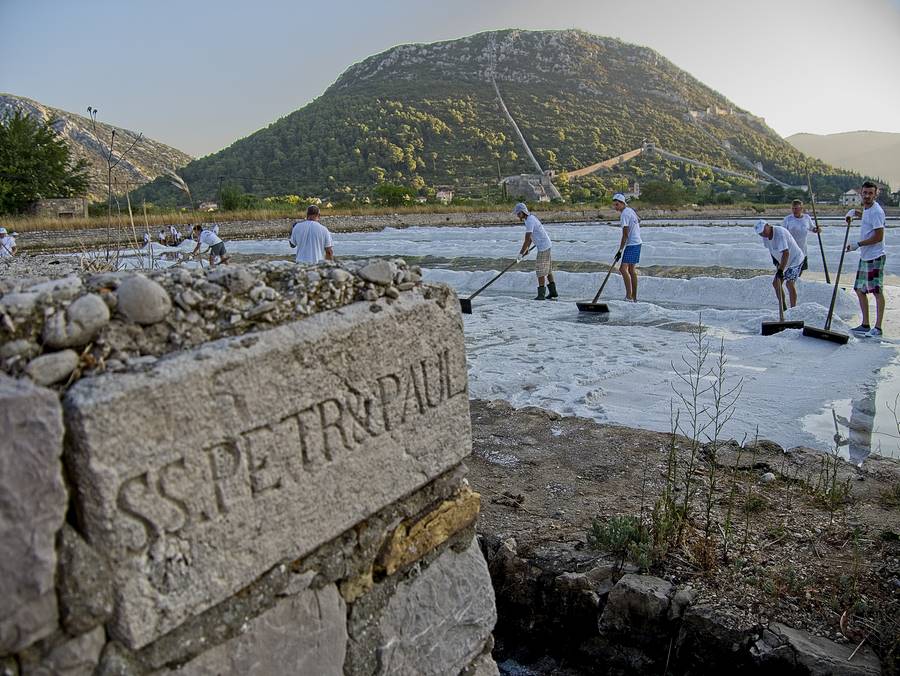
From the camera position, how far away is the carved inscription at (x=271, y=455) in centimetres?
135

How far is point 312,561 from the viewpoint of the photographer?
172 centimetres

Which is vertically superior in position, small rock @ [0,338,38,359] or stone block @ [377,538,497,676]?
small rock @ [0,338,38,359]

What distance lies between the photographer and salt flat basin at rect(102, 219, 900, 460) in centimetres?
586

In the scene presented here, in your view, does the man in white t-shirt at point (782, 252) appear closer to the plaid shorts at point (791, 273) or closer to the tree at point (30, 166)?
the plaid shorts at point (791, 273)

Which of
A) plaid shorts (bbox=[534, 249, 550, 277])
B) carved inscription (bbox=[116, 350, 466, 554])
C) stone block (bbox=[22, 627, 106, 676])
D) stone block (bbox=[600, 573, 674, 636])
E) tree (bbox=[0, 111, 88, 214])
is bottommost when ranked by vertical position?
stone block (bbox=[600, 573, 674, 636])

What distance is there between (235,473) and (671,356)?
7307 millimetres

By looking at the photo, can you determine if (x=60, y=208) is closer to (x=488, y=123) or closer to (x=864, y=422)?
(x=864, y=422)

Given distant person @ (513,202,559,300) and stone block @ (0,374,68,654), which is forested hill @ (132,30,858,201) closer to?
distant person @ (513,202,559,300)

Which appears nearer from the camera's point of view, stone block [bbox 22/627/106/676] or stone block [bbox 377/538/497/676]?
stone block [bbox 22/627/106/676]

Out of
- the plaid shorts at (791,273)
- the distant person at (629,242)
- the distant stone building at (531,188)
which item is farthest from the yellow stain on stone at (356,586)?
the distant stone building at (531,188)

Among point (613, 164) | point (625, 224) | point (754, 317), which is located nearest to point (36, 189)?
point (625, 224)

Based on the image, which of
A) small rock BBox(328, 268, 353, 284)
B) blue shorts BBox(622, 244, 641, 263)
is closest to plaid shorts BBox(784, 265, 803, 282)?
blue shorts BBox(622, 244, 641, 263)

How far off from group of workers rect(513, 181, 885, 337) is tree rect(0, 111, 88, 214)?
28965 millimetres

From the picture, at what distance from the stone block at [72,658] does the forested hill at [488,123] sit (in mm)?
66041
